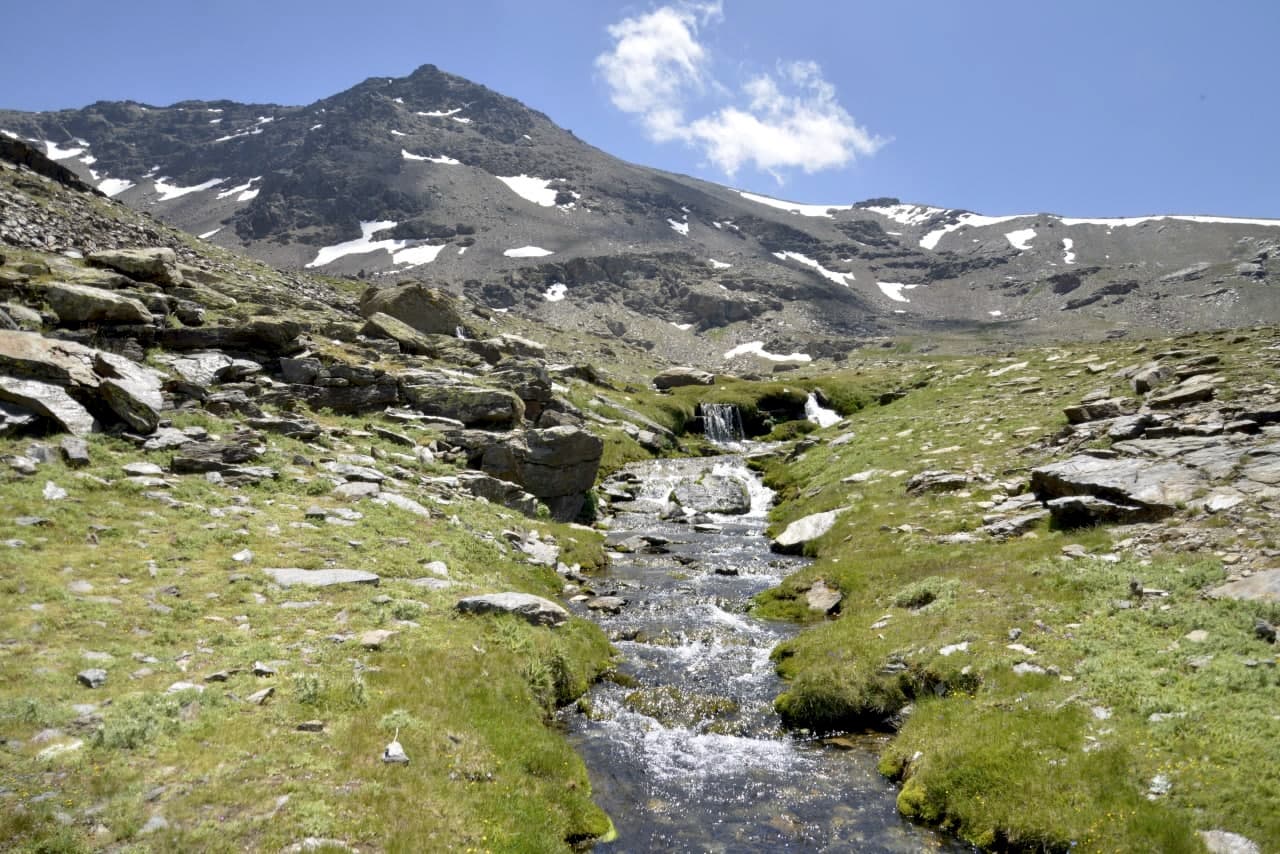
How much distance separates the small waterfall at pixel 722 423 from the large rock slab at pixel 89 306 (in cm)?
5387

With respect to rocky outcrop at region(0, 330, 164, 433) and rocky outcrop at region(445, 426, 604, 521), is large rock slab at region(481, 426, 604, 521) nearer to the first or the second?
rocky outcrop at region(445, 426, 604, 521)

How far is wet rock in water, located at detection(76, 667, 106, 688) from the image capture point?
10.8 metres

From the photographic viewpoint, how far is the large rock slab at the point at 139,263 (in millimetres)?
36094

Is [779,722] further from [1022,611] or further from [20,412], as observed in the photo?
[20,412]

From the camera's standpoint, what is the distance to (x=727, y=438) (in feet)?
246

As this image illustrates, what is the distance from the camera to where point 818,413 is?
80875 millimetres

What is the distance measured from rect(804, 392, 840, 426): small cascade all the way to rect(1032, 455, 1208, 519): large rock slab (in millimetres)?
53404

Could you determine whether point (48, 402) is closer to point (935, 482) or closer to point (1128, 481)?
point (935, 482)

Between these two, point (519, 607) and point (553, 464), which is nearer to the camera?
point (519, 607)

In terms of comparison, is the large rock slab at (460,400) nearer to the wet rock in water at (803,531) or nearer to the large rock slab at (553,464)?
the large rock slab at (553,464)

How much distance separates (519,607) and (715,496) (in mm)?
26141

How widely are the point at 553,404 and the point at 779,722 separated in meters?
39.0

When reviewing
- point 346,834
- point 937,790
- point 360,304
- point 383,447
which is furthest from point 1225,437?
point 360,304

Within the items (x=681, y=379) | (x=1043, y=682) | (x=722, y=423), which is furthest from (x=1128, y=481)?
(x=681, y=379)
